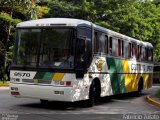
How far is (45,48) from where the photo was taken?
609 inches

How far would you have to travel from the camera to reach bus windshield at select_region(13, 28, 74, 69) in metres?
15.2

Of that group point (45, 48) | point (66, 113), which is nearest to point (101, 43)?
point (45, 48)

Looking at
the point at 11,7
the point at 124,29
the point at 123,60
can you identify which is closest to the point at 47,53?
the point at 123,60

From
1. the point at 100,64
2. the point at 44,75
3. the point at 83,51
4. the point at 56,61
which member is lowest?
the point at 44,75

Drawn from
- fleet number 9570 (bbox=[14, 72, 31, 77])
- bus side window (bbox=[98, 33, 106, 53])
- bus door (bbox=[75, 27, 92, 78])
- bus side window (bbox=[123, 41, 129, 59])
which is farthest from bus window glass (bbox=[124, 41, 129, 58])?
fleet number 9570 (bbox=[14, 72, 31, 77])

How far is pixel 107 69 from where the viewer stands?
18.5 meters

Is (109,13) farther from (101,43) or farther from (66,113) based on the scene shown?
(66,113)

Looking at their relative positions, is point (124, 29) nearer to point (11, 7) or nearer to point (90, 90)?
point (11, 7)

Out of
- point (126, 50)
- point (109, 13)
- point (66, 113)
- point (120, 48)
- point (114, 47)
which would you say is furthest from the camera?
point (109, 13)

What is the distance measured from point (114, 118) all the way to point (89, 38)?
3774mm

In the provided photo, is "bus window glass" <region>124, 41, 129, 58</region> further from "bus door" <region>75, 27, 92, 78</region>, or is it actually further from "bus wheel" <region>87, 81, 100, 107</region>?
"bus door" <region>75, 27, 92, 78</region>

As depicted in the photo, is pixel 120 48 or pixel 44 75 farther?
pixel 120 48

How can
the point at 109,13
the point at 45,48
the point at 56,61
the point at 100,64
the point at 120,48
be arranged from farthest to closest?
the point at 109,13 → the point at 120,48 → the point at 100,64 → the point at 45,48 → the point at 56,61

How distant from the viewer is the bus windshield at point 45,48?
1520cm
